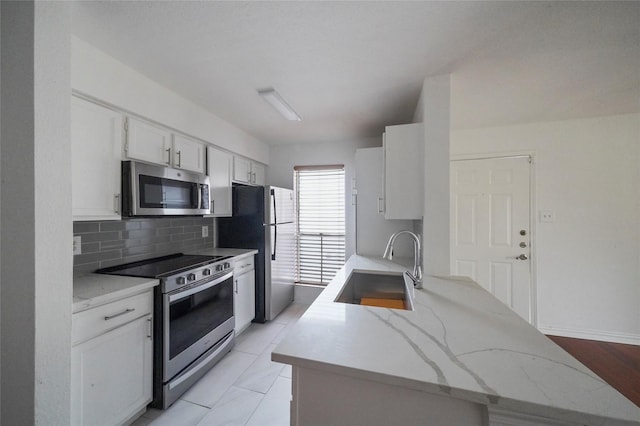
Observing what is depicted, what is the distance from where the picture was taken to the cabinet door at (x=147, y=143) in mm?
1798

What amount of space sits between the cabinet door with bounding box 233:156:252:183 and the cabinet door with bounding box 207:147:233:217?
9cm

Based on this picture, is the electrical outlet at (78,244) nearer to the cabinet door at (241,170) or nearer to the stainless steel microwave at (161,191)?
the stainless steel microwave at (161,191)

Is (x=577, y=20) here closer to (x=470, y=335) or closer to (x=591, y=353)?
(x=470, y=335)

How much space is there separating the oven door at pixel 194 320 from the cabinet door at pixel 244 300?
16 cm

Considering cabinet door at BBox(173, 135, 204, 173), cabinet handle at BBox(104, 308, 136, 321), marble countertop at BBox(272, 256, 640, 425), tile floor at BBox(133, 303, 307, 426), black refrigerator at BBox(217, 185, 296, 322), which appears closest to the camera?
marble countertop at BBox(272, 256, 640, 425)

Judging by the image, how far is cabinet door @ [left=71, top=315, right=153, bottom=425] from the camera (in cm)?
128

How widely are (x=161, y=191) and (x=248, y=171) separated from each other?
142cm

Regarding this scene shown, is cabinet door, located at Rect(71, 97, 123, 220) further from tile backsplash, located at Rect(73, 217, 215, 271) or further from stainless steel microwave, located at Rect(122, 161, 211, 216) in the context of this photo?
tile backsplash, located at Rect(73, 217, 215, 271)

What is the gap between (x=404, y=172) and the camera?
6.47 feet

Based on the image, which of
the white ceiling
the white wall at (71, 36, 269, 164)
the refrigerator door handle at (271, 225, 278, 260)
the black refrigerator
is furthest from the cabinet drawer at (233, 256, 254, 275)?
the white ceiling

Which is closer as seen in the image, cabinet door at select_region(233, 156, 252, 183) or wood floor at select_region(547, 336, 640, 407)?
wood floor at select_region(547, 336, 640, 407)

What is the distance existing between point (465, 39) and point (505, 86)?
2.78 ft

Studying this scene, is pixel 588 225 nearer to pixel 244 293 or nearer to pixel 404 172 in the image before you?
pixel 404 172

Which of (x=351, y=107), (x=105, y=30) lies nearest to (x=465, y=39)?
(x=351, y=107)
